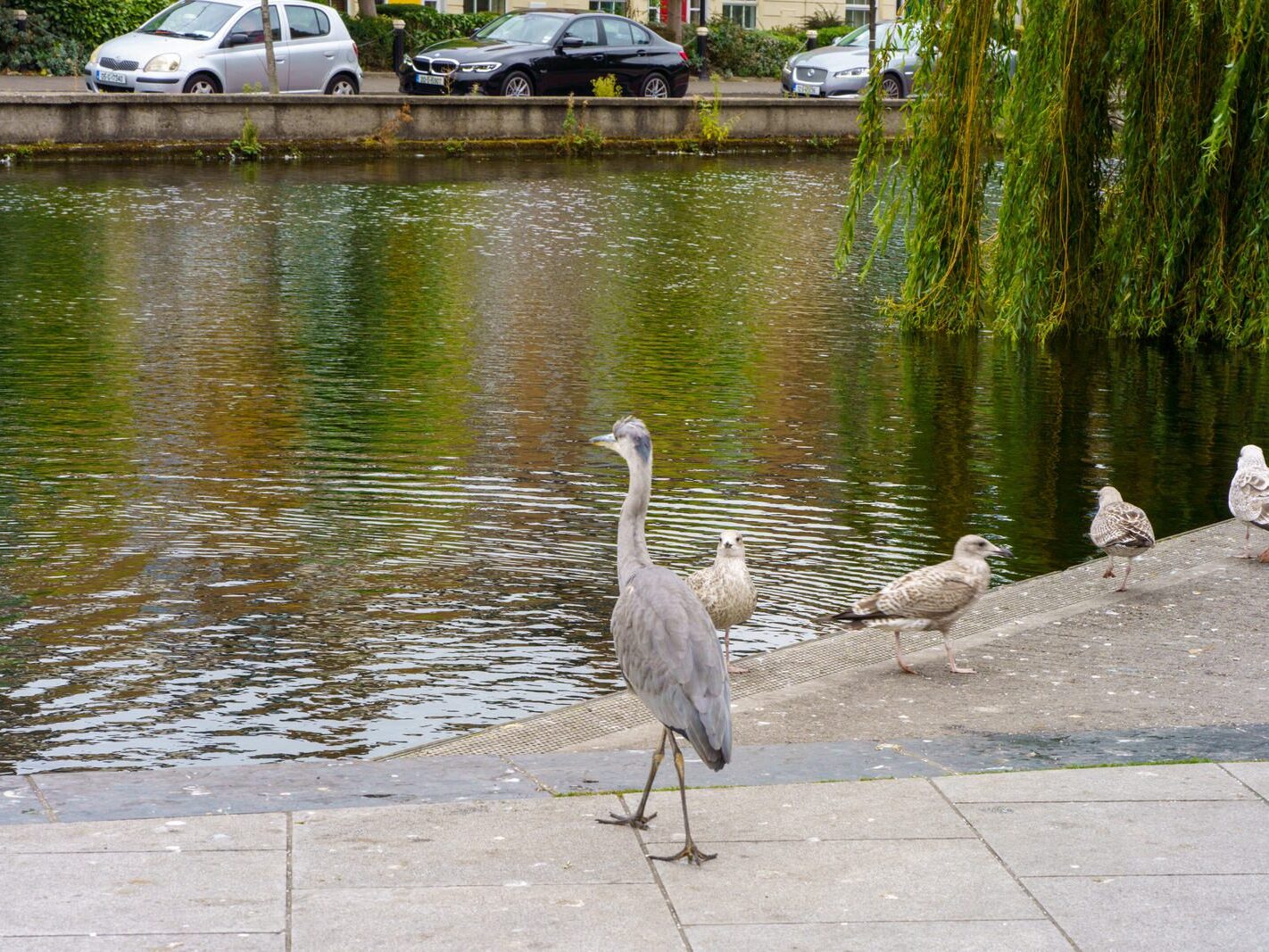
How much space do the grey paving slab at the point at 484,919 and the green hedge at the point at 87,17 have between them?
39.7 m

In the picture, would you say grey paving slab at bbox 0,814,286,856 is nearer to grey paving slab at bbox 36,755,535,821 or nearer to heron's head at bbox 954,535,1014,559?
grey paving slab at bbox 36,755,535,821

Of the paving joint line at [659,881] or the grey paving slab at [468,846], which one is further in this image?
the grey paving slab at [468,846]

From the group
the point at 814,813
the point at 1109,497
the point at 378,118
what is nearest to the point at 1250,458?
the point at 1109,497

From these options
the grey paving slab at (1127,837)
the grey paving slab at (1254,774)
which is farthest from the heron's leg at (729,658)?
the grey paving slab at (1254,774)

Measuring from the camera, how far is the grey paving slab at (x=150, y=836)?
5516 millimetres

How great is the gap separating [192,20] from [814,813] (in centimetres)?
2985

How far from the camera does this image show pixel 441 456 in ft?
40.2

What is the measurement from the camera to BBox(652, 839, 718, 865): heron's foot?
5.54 meters

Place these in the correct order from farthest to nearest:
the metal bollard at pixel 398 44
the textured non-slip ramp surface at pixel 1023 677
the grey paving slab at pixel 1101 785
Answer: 1. the metal bollard at pixel 398 44
2. the textured non-slip ramp surface at pixel 1023 677
3. the grey paving slab at pixel 1101 785

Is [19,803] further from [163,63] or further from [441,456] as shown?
[163,63]

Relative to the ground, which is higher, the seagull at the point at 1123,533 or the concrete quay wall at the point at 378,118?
the concrete quay wall at the point at 378,118

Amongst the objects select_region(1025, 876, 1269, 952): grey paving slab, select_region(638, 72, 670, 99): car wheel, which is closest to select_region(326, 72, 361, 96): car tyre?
select_region(638, 72, 670, 99): car wheel

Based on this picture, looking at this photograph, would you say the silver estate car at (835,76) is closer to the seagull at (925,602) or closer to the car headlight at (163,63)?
the car headlight at (163,63)

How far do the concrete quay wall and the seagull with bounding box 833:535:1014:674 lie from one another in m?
24.0
